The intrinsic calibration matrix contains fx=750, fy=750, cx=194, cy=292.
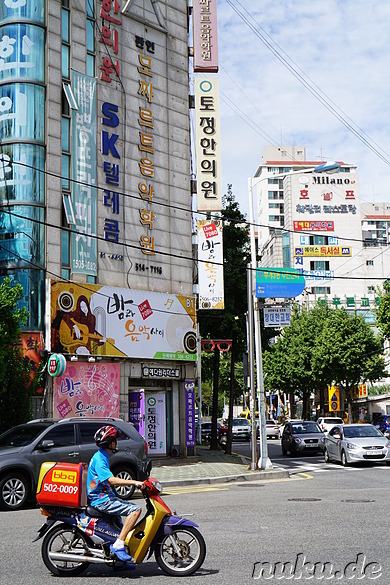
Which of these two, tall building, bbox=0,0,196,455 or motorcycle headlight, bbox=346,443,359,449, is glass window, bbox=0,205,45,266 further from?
motorcycle headlight, bbox=346,443,359,449

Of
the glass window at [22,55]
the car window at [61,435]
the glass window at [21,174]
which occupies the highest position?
the glass window at [22,55]

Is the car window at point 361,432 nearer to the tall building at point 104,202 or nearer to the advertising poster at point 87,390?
the tall building at point 104,202

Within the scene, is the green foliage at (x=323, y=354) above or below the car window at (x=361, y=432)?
above

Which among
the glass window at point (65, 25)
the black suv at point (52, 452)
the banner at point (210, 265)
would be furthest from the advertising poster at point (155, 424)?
the glass window at point (65, 25)

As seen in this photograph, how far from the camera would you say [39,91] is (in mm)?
25422

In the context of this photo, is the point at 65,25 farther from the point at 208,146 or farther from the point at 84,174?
the point at 208,146

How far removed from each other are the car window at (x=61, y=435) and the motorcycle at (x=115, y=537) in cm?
837

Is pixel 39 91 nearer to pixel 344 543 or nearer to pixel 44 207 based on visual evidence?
pixel 44 207

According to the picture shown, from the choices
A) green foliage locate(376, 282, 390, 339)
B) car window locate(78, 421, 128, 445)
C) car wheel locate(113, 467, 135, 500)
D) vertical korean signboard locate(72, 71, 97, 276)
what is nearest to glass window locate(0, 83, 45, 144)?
vertical korean signboard locate(72, 71, 97, 276)

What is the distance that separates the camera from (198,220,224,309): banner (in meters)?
28.5

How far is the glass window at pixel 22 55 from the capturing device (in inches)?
993

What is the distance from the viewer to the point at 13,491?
50.9 feet

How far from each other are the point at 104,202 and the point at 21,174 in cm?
339

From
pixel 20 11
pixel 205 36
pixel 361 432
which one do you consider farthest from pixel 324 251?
pixel 20 11
